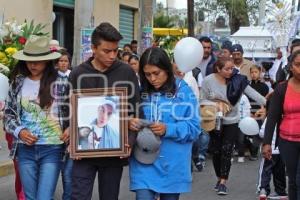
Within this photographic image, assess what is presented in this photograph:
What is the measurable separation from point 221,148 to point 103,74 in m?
3.88

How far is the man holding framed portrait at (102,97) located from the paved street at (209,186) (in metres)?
3.13

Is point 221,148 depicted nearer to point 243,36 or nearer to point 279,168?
point 279,168

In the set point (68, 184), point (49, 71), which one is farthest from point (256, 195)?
point (49, 71)

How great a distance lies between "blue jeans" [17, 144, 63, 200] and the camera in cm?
498

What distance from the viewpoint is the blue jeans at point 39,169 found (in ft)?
16.3

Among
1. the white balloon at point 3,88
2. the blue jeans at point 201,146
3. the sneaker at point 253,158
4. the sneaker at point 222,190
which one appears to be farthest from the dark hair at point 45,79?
the sneaker at point 253,158

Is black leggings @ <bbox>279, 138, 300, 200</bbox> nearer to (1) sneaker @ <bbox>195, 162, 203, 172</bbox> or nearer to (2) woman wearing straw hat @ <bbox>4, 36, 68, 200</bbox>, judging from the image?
(2) woman wearing straw hat @ <bbox>4, 36, 68, 200</bbox>

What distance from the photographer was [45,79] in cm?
506

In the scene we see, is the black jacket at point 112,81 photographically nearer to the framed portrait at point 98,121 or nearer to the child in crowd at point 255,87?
the framed portrait at point 98,121

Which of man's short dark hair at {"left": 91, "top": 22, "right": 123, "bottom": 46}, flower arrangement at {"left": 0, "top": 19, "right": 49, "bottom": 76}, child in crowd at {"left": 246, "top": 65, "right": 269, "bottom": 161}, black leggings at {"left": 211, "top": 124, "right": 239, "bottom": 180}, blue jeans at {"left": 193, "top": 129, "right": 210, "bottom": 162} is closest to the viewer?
man's short dark hair at {"left": 91, "top": 22, "right": 123, "bottom": 46}

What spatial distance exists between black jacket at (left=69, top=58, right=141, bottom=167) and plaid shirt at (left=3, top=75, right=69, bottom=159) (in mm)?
393

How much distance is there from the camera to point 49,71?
5.12 meters

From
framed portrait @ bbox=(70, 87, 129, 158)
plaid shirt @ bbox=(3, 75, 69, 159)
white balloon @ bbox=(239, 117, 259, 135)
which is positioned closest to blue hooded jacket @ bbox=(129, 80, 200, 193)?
framed portrait @ bbox=(70, 87, 129, 158)

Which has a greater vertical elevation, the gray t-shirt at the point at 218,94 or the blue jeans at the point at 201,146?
the gray t-shirt at the point at 218,94
